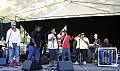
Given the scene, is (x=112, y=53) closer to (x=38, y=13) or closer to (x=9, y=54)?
(x=9, y=54)

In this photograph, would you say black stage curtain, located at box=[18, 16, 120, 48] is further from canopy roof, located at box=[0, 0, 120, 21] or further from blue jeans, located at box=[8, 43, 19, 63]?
blue jeans, located at box=[8, 43, 19, 63]

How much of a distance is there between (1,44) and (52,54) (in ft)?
11.8

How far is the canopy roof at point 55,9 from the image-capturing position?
16.5m

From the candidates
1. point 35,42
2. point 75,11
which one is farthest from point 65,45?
point 75,11

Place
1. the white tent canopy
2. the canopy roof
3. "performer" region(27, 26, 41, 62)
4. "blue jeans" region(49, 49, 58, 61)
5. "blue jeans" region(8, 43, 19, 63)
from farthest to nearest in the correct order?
the canopy roof → the white tent canopy → "blue jeans" region(49, 49, 58, 61) → "blue jeans" region(8, 43, 19, 63) → "performer" region(27, 26, 41, 62)

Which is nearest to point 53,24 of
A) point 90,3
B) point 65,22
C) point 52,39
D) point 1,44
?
point 65,22

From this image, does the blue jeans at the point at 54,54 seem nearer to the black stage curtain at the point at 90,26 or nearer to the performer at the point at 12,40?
the performer at the point at 12,40

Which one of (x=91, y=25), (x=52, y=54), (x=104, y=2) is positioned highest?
(x=104, y=2)

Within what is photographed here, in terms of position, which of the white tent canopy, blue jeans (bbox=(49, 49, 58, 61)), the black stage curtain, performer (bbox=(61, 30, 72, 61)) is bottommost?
blue jeans (bbox=(49, 49, 58, 61))

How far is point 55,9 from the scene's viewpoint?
17156 millimetres

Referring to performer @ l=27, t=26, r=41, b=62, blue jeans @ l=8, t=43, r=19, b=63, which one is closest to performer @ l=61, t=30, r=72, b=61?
performer @ l=27, t=26, r=41, b=62

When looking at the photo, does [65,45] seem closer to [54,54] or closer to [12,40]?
[54,54]

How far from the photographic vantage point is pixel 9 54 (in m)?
12.6

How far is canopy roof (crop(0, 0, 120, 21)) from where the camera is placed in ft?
54.1
